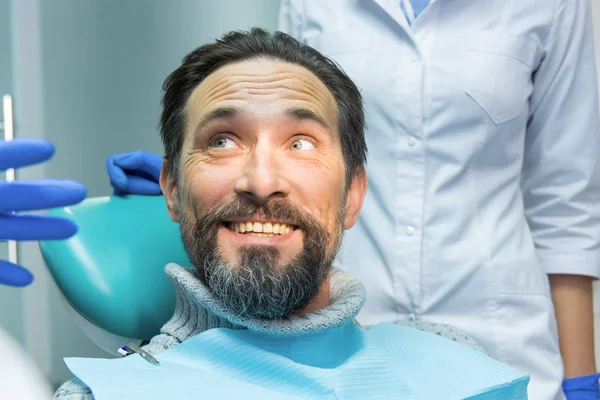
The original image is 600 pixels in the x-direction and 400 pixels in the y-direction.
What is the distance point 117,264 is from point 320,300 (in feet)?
1.29

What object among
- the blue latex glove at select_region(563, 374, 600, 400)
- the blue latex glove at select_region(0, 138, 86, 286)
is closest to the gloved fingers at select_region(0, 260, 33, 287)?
the blue latex glove at select_region(0, 138, 86, 286)

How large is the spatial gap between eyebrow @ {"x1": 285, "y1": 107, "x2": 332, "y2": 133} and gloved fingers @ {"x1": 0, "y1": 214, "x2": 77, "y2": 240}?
1.33 feet

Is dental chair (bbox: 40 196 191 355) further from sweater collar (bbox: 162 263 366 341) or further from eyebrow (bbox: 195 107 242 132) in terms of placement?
eyebrow (bbox: 195 107 242 132)

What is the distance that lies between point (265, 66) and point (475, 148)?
0.49 m

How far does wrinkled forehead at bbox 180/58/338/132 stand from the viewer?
1318 millimetres

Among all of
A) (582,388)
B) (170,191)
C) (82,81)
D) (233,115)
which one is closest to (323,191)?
(233,115)

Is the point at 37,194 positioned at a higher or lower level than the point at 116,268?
higher

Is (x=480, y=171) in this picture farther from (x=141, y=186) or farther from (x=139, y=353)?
(x=139, y=353)

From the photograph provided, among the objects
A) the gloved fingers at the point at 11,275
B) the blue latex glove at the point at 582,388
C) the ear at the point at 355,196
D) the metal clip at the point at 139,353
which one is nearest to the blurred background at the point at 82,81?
the blue latex glove at the point at 582,388

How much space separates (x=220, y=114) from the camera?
1.31 m

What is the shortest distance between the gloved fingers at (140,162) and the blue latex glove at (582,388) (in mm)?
943

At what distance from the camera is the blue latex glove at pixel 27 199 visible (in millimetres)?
1009

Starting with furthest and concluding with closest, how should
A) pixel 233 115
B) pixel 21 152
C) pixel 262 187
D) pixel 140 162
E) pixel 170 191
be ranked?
pixel 140 162
pixel 170 191
pixel 233 115
pixel 262 187
pixel 21 152

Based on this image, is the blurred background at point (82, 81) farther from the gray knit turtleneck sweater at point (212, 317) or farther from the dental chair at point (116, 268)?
the gray knit turtleneck sweater at point (212, 317)
